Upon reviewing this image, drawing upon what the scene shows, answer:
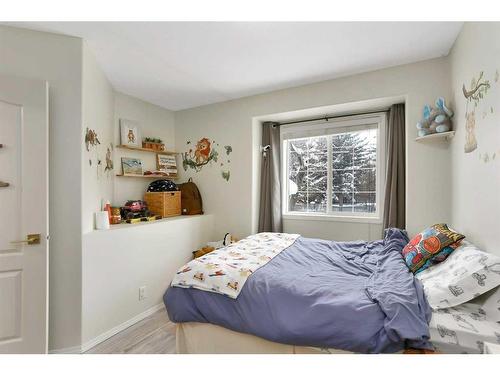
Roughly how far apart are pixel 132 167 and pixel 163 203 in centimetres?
59

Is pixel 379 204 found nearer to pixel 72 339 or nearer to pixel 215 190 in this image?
pixel 215 190

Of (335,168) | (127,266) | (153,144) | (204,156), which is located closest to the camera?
(127,266)

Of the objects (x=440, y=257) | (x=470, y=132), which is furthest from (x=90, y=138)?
(x=470, y=132)

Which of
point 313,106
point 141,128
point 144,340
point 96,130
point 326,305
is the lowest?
point 144,340

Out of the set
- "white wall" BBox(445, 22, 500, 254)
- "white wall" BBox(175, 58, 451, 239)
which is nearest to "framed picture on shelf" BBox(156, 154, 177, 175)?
"white wall" BBox(175, 58, 451, 239)

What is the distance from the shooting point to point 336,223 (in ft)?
10.0

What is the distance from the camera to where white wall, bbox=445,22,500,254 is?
133 centimetres

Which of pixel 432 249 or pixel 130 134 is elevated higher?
pixel 130 134

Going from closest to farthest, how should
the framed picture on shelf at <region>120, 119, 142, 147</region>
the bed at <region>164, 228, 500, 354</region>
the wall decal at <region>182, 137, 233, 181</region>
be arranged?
the bed at <region>164, 228, 500, 354</region> → the framed picture on shelf at <region>120, 119, 142, 147</region> → the wall decal at <region>182, 137, 233, 181</region>

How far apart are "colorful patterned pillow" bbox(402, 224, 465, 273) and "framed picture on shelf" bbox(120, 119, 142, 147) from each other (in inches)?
119

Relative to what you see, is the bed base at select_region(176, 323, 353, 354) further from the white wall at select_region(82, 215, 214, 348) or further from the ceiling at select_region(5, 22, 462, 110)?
the ceiling at select_region(5, 22, 462, 110)

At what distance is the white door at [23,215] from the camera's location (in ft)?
5.29

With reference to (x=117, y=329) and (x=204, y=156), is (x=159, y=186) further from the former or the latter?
(x=117, y=329)

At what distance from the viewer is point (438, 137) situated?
86.5 inches
